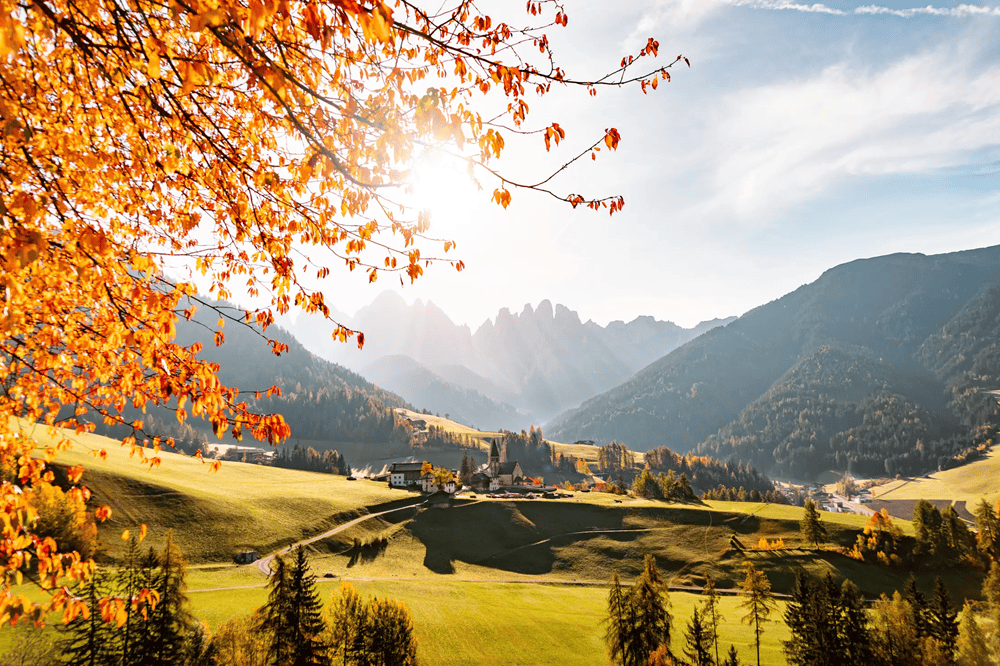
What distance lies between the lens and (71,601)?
5.64 metres

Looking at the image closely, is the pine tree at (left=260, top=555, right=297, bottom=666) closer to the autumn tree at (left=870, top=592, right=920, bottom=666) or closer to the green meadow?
the green meadow

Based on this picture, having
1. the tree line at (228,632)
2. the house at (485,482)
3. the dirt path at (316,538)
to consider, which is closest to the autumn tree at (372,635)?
the tree line at (228,632)

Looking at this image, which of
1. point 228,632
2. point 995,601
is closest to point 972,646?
point 995,601

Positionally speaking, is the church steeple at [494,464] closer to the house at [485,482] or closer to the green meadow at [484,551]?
the house at [485,482]

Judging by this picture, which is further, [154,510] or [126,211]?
[154,510]

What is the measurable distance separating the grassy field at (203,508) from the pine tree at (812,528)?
8554 cm

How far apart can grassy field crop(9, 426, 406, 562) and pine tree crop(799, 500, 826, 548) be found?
8554cm

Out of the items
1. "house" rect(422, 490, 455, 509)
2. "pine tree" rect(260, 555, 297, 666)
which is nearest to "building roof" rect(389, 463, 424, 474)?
"house" rect(422, 490, 455, 509)

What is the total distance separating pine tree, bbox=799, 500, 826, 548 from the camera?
7925cm

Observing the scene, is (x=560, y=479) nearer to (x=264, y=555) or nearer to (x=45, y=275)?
(x=264, y=555)

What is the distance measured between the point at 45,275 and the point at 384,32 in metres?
6.59

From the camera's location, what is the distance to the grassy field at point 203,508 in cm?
5897

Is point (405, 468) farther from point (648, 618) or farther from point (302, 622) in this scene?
point (648, 618)

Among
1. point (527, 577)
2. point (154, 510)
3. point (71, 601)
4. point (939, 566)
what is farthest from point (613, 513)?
point (71, 601)
